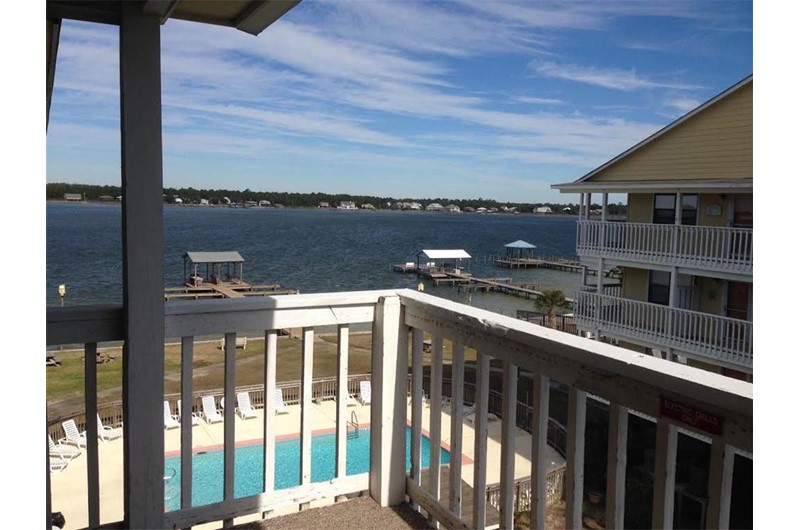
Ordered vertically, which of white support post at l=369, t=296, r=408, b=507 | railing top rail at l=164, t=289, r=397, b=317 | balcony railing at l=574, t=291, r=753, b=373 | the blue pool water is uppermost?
railing top rail at l=164, t=289, r=397, b=317

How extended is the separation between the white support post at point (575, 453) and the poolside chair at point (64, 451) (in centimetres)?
1076

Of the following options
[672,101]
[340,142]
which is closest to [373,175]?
[340,142]

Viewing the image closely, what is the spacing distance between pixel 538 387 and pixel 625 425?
0.91 ft

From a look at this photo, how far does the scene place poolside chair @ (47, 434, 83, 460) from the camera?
10148 mm

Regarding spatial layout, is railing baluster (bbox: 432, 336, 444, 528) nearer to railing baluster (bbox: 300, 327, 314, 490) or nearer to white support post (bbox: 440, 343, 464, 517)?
white support post (bbox: 440, 343, 464, 517)

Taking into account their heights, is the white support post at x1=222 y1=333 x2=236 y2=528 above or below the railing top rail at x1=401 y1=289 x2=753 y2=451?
below

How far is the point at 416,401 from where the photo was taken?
2.23 meters

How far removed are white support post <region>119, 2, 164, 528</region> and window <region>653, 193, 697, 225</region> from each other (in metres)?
12.7

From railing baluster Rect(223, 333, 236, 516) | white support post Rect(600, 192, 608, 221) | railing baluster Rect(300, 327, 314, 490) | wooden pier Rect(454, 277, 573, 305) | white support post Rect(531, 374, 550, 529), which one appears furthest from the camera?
wooden pier Rect(454, 277, 573, 305)

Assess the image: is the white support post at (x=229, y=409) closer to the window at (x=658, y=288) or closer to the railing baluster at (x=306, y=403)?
the railing baluster at (x=306, y=403)

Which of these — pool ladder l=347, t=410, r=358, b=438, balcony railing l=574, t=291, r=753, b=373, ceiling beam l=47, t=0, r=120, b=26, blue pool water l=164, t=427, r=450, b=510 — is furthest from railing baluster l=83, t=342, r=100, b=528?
balcony railing l=574, t=291, r=753, b=373

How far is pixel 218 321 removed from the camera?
2039 mm

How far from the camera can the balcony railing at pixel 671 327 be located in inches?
465

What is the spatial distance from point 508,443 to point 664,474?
1.77 ft
